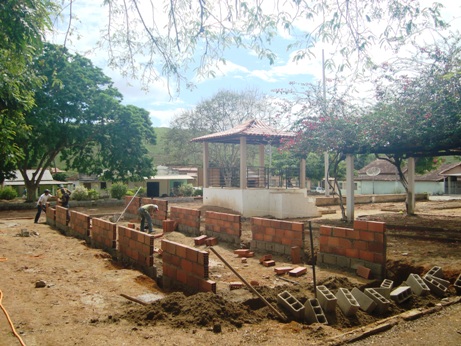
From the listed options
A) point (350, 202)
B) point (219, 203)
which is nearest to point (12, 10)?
point (350, 202)

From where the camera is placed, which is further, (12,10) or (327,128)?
(327,128)

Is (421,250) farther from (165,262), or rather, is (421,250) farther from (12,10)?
(12,10)

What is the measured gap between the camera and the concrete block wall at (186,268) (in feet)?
16.5

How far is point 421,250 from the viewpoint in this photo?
7.38 metres

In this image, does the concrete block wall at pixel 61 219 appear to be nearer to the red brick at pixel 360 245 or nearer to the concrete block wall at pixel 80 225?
the concrete block wall at pixel 80 225

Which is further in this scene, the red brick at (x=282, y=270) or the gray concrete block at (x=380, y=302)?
the red brick at (x=282, y=270)

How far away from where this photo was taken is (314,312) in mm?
4375

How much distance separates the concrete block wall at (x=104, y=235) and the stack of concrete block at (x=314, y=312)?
525cm

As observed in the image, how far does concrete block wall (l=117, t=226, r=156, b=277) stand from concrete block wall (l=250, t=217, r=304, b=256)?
9.16ft

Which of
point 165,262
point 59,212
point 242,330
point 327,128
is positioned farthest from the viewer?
point 59,212

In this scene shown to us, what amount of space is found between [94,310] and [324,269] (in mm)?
4022

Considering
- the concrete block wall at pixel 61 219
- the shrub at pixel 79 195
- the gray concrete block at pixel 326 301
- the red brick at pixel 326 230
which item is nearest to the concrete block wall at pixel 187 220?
the concrete block wall at pixel 61 219

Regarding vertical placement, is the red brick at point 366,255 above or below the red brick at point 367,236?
below

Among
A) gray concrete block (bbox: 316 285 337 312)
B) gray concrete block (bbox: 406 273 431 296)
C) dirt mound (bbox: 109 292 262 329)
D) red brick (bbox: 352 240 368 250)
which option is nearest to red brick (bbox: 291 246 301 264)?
red brick (bbox: 352 240 368 250)
